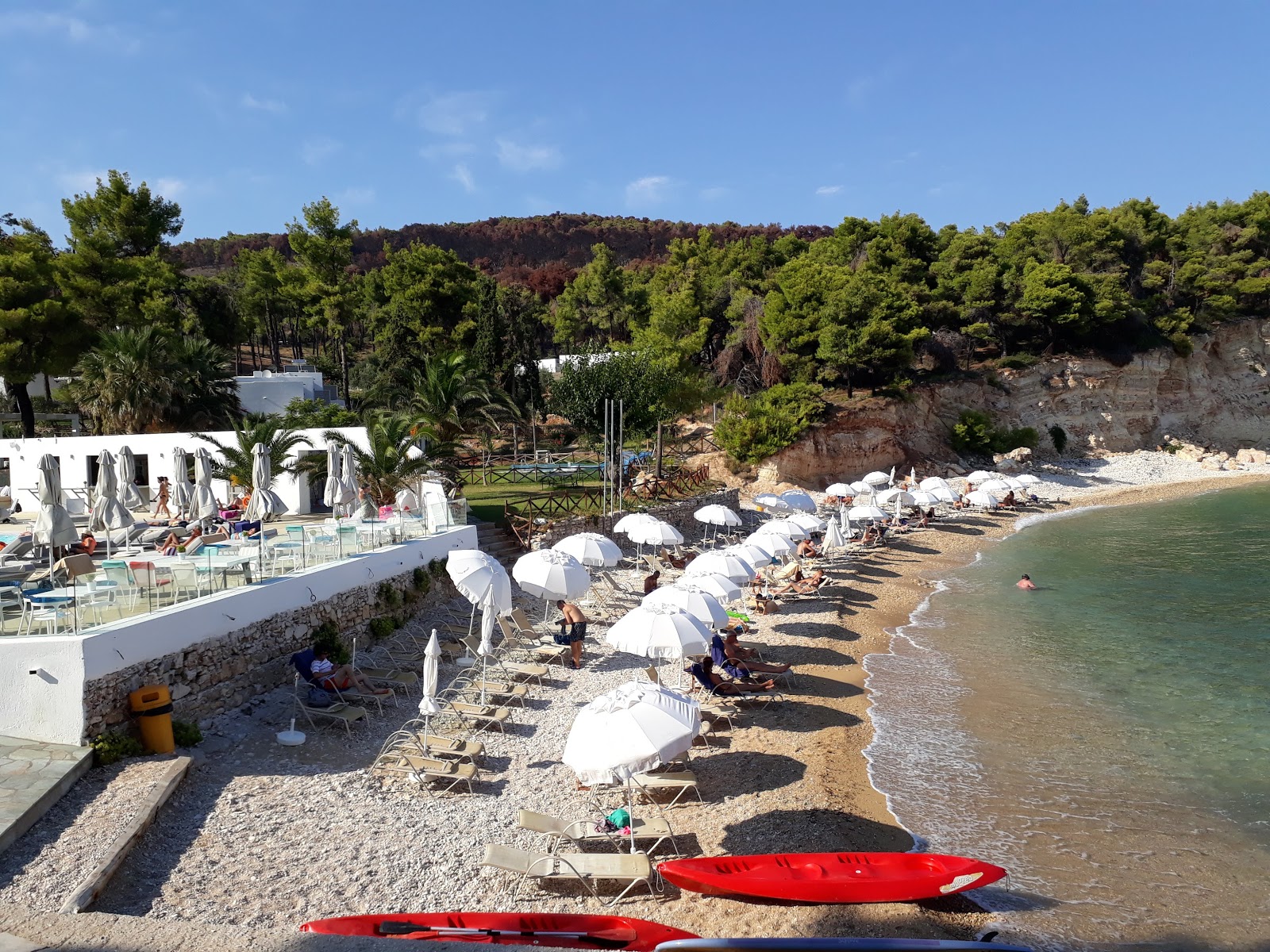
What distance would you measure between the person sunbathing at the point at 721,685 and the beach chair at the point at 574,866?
481cm

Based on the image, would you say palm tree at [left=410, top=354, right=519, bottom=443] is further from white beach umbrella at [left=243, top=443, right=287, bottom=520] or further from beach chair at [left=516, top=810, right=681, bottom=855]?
beach chair at [left=516, top=810, right=681, bottom=855]

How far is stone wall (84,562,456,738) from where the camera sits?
367 inches

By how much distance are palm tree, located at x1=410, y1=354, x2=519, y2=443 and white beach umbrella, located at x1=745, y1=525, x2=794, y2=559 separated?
13789mm

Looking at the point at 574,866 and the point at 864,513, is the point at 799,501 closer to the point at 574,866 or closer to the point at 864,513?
the point at 864,513

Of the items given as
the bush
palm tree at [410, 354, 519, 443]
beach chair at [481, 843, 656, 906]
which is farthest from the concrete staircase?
the bush

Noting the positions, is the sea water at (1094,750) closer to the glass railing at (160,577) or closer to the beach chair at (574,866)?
the beach chair at (574,866)

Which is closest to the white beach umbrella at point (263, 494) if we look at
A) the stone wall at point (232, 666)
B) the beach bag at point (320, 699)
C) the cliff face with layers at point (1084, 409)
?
the stone wall at point (232, 666)

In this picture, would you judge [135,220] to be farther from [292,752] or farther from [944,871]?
[944,871]

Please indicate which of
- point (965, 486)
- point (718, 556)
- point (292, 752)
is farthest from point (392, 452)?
point (965, 486)

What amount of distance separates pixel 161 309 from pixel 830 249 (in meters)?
39.6

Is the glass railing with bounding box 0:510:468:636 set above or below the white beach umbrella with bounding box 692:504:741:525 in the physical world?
above

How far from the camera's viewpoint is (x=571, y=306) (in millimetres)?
55500

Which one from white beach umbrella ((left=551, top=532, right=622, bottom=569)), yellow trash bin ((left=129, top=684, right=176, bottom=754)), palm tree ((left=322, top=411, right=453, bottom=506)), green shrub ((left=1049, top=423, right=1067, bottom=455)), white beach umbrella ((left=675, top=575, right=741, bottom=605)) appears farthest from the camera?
green shrub ((left=1049, top=423, right=1067, bottom=455))

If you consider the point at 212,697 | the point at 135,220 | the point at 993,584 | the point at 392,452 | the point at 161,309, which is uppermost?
the point at 135,220
